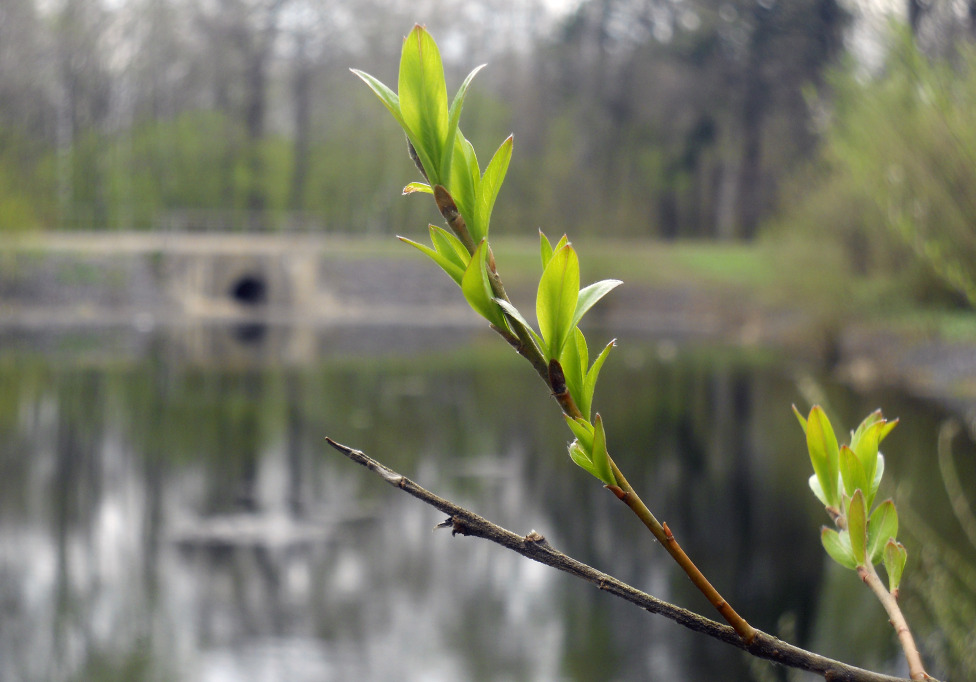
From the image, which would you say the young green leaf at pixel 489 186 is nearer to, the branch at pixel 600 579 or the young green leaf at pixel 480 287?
the young green leaf at pixel 480 287

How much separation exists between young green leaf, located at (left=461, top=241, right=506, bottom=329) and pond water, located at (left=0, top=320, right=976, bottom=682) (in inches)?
130

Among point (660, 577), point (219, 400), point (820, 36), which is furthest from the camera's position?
point (820, 36)

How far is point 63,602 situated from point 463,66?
38.1 meters

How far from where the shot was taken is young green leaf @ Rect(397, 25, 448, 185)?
712mm

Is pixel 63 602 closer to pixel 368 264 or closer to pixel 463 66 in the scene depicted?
pixel 368 264

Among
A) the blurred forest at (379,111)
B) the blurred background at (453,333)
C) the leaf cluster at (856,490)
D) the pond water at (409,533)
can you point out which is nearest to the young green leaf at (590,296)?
the leaf cluster at (856,490)

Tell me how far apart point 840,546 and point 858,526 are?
0.32ft

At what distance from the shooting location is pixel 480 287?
2.39 feet

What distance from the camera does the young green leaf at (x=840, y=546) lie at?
1.11m

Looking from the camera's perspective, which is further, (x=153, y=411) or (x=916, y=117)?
(x=153, y=411)

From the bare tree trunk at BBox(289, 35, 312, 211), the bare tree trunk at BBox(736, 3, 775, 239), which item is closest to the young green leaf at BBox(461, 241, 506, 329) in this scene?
the bare tree trunk at BBox(736, 3, 775, 239)

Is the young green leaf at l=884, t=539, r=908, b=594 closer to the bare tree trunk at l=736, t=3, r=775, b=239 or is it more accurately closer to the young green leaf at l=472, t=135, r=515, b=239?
the young green leaf at l=472, t=135, r=515, b=239

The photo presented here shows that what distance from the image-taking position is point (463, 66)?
147 feet

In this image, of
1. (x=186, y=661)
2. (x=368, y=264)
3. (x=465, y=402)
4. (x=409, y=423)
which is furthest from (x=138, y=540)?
(x=368, y=264)
